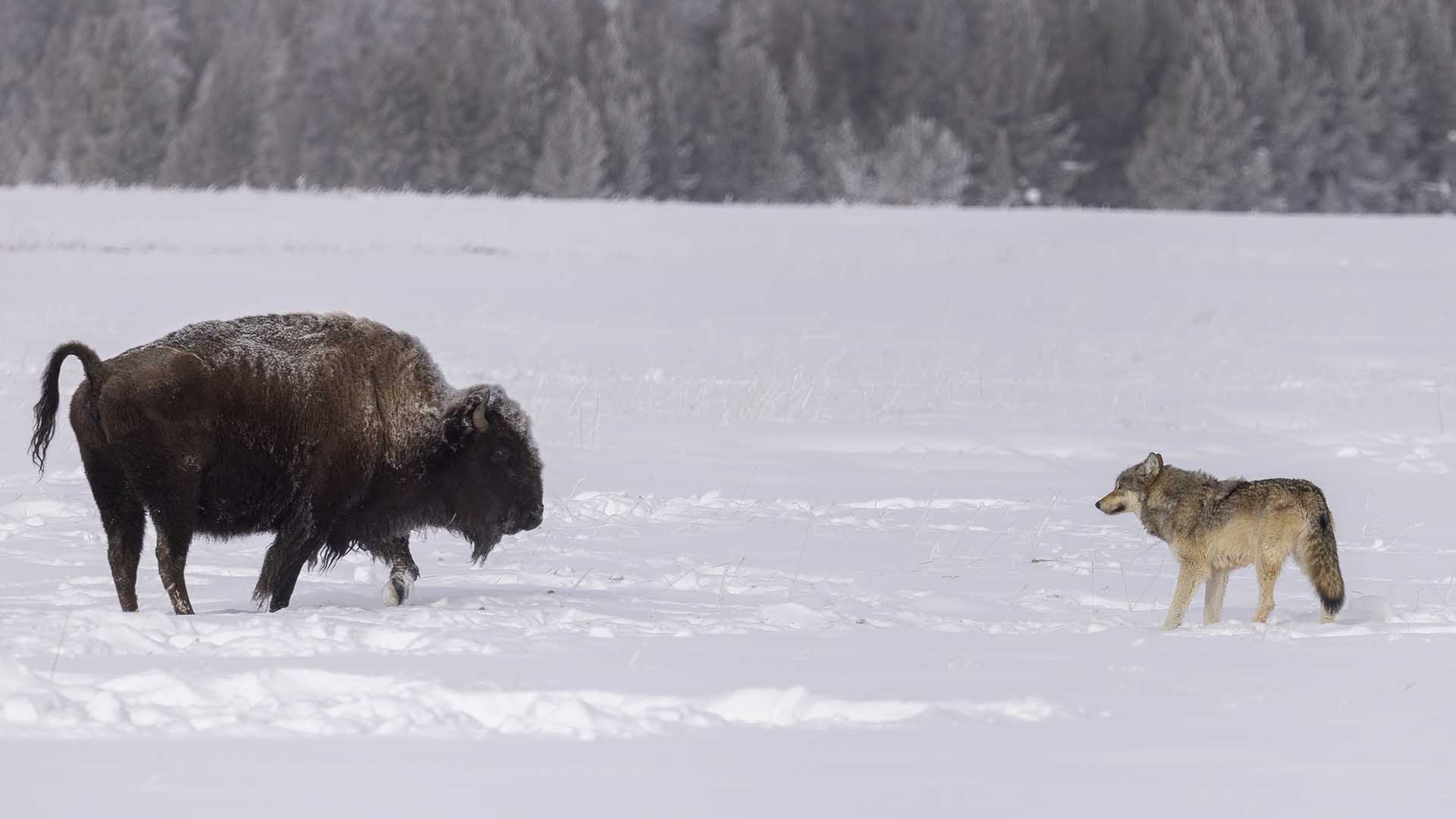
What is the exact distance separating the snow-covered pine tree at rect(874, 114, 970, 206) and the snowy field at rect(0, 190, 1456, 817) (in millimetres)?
42291

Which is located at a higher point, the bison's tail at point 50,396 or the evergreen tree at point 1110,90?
the evergreen tree at point 1110,90

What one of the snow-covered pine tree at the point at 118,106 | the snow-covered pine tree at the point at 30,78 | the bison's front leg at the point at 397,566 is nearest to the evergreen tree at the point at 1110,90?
the snow-covered pine tree at the point at 118,106

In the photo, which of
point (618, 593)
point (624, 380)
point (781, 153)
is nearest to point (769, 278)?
point (624, 380)

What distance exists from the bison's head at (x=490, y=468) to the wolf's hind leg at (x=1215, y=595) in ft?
9.52

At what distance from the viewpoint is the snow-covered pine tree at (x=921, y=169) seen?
64.6 meters

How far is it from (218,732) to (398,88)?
6543cm

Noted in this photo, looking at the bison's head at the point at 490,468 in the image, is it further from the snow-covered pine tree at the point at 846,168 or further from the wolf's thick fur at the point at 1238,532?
the snow-covered pine tree at the point at 846,168

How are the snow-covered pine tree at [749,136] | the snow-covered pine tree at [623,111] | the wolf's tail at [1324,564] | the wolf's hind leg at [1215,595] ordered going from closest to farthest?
the wolf's tail at [1324,564] → the wolf's hind leg at [1215,595] → the snow-covered pine tree at [623,111] → the snow-covered pine tree at [749,136]

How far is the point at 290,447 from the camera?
7.23m

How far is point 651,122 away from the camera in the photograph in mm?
69875

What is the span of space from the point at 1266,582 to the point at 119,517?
461 centimetres

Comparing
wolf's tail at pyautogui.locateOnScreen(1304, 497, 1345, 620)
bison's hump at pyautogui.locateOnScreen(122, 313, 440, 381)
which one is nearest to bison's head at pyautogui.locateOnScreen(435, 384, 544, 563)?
bison's hump at pyautogui.locateOnScreen(122, 313, 440, 381)

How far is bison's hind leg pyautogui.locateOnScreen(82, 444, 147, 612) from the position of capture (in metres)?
6.82

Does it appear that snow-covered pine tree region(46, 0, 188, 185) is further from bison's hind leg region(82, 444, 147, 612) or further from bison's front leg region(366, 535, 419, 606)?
bison's hind leg region(82, 444, 147, 612)
